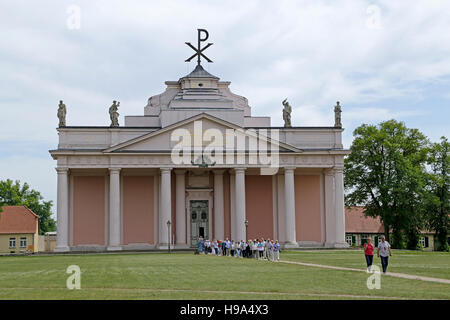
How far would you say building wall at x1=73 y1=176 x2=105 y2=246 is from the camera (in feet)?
212

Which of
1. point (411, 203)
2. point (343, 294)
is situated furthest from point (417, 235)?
point (343, 294)

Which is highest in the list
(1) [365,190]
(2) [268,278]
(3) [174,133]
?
(3) [174,133]

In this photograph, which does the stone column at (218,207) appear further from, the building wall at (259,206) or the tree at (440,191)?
the tree at (440,191)

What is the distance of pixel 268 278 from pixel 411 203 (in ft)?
165

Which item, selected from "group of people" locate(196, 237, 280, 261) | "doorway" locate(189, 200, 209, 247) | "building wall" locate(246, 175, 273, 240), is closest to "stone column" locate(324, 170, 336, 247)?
"building wall" locate(246, 175, 273, 240)

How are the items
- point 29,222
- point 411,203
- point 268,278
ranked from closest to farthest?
1. point 268,278
2. point 411,203
3. point 29,222

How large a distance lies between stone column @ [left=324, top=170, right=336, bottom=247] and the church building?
0.32ft

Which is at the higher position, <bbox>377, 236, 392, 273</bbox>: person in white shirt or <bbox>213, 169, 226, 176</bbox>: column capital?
<bbox>213, 169, 226, 176</bbox>: column capital

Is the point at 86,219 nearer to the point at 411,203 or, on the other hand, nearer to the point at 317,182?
the point at 317,182

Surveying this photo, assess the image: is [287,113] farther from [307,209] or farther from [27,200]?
[27,200]

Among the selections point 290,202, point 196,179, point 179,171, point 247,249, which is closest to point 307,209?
point 290,202

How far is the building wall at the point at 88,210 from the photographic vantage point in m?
64.8

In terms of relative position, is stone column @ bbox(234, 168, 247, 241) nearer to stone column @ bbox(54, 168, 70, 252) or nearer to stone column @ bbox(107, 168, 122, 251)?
stone column @ bbox(107, 168, 122, 251)

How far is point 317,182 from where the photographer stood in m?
67.4
